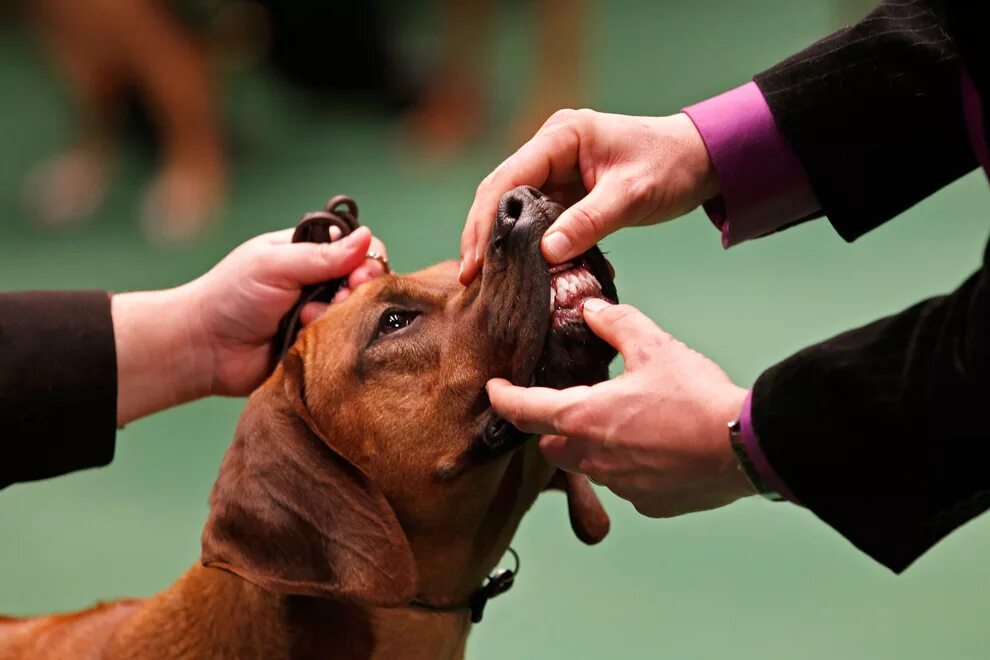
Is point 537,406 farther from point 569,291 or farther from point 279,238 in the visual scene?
point 279,238

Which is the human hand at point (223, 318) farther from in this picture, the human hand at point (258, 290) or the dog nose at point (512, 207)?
the dog nose at point (512, 207)

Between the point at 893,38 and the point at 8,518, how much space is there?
12.1 feet

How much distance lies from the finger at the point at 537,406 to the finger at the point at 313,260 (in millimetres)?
764

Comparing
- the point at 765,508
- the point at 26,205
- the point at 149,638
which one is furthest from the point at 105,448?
the point at 26,205

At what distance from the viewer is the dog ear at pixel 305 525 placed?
81.9 inches

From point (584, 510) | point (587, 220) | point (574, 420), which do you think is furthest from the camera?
point (584, 510)

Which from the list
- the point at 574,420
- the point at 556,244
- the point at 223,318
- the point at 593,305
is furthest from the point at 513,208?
the point at 223,318

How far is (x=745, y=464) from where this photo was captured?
1718mm

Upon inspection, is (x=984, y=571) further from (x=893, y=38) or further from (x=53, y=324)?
(x=53, y=324)

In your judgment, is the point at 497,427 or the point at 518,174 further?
the point at 518,174

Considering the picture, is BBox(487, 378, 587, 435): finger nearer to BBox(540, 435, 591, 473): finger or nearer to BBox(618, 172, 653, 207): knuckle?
BBox(540, 435, 591, 473): finger

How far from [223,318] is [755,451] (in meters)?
1.53

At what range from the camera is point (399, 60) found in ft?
27.8

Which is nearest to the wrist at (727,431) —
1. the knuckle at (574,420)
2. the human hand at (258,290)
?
the knuckle at (574,420)
